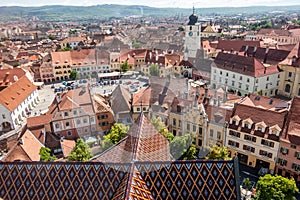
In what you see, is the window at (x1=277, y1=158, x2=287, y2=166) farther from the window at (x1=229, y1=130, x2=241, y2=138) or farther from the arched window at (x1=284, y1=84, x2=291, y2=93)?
the arched window at (x1=284, y1=84, x2=291, y2=93)

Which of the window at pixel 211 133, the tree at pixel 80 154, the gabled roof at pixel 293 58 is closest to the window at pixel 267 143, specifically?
the window at pixel 211 133

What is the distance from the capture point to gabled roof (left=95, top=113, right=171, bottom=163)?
1364 cm

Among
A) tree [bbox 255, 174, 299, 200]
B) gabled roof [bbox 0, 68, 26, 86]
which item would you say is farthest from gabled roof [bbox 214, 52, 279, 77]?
gabled roof [bbox 0, 68, 26, 86]

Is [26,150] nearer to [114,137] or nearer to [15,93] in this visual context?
[114,137]

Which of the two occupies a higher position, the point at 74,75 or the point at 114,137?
the point at 114,137

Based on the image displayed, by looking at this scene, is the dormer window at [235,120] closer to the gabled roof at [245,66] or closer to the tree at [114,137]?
the tree at [114,137]

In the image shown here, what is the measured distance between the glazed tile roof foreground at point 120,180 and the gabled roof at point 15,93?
33532 millimetres

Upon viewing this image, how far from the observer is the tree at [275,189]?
2112 cm

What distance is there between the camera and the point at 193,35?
70.9 meters

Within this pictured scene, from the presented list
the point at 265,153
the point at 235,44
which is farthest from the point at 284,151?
the point at 235,44

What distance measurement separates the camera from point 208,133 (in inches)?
1200

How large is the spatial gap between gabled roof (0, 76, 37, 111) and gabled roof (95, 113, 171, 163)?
33.1 m

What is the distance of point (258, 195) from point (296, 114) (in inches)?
378

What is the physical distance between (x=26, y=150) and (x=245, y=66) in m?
39.1
